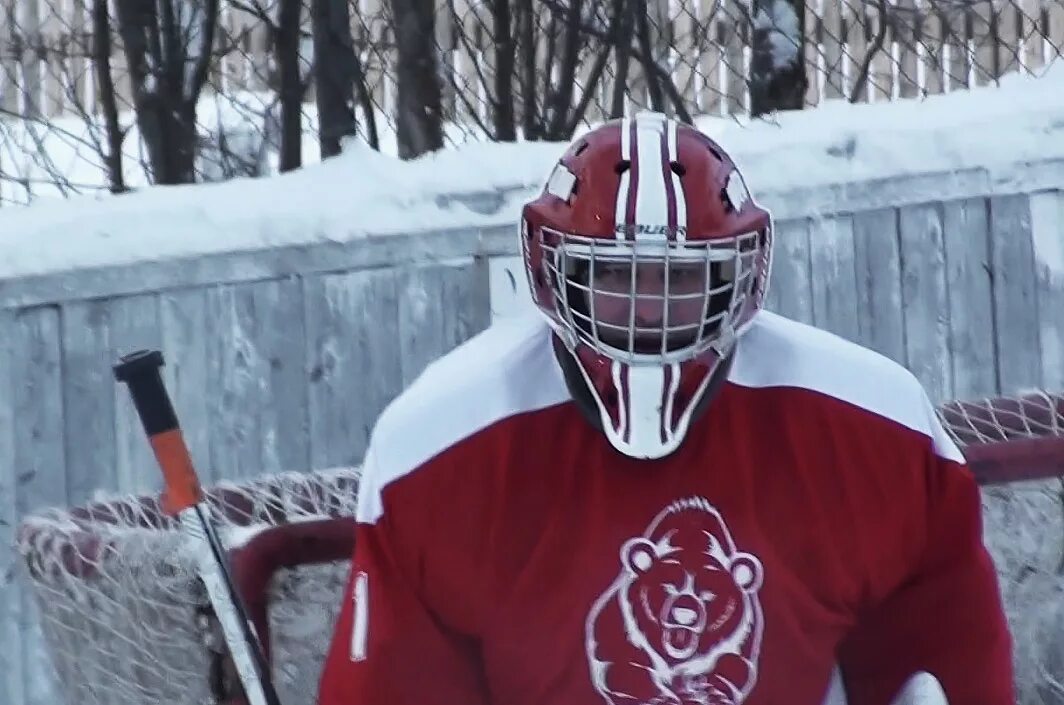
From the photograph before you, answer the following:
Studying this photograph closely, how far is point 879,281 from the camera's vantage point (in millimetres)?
4277

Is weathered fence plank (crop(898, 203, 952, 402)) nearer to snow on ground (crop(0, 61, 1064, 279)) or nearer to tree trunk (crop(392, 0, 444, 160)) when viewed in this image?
snow on ground (crop(0, 61, 1064, 279))

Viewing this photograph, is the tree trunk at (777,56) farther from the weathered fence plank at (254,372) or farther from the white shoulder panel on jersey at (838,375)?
the white shoulder panel on jersey at (838,375)

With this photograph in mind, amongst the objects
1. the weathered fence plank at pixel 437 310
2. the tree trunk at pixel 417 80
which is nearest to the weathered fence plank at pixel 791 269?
the weathered fence plank at pixel 437 310

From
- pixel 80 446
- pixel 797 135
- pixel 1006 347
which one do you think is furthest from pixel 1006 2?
pixel 80 446

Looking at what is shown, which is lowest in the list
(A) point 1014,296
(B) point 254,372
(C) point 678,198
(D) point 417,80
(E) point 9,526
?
(E) point 9,526

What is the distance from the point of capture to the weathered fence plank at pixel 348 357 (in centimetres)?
409

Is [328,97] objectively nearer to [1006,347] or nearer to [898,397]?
[1006,347]

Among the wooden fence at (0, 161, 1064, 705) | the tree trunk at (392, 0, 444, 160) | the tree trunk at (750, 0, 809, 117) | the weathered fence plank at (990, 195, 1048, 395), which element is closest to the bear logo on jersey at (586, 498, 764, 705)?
the wooden fence at (0, 161, 1064, 705)

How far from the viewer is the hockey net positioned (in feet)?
8.84

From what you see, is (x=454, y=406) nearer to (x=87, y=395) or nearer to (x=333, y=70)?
(x=87, y=395)

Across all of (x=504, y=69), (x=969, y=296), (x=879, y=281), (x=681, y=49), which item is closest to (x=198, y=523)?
(x=879, y=281)

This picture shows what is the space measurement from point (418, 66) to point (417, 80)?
0.16ft

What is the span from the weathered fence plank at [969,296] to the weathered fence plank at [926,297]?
20mm

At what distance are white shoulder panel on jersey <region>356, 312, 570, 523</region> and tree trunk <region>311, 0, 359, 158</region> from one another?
10.4 feet
